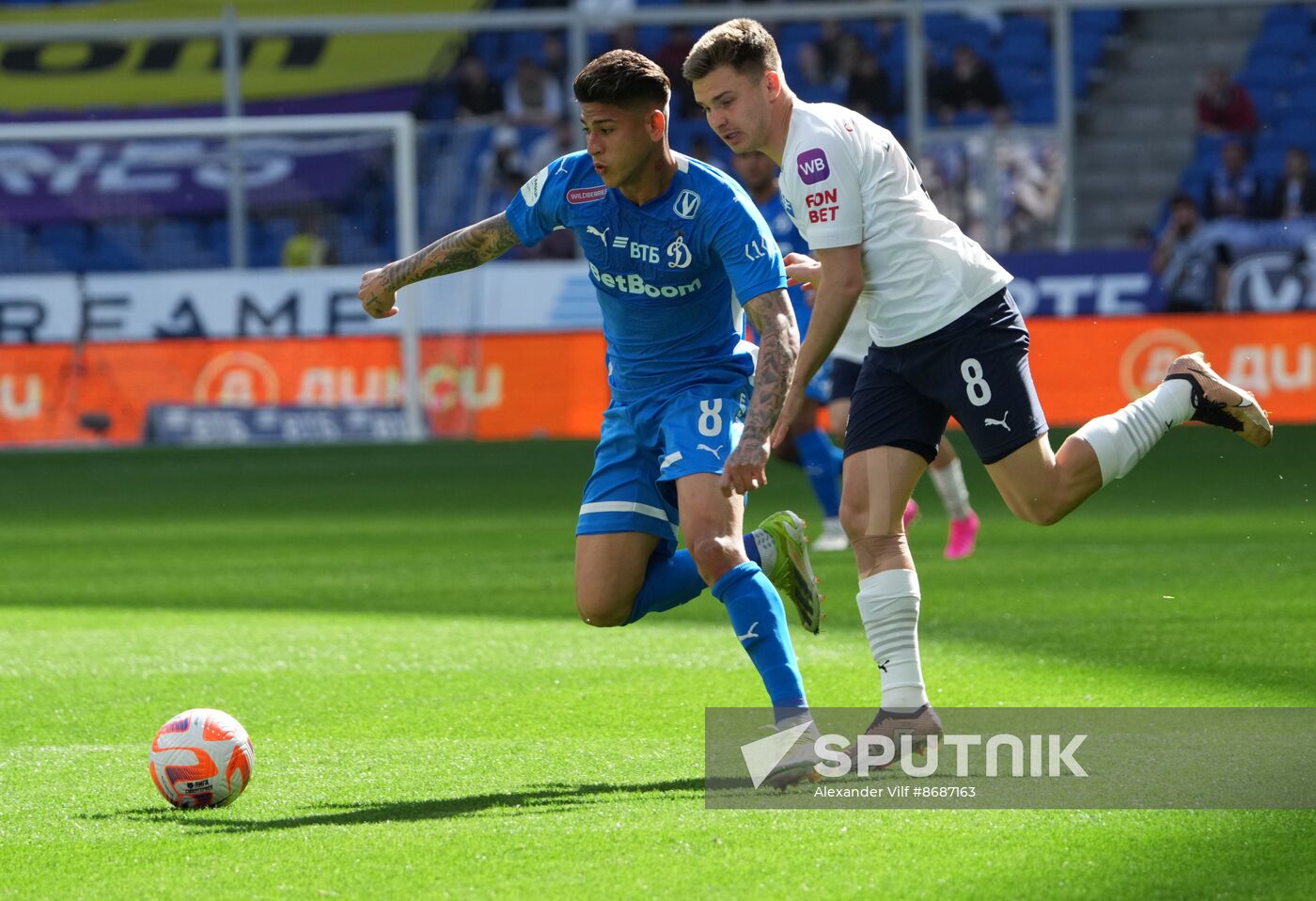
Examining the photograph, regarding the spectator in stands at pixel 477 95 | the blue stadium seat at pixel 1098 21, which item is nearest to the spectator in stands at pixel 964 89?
the blue stadium seat at pixel 1098 21

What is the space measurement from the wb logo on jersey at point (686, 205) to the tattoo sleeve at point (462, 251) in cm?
52

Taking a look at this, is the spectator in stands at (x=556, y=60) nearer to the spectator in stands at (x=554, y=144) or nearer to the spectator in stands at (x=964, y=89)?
the spectator in stands at (x=554, y=144)

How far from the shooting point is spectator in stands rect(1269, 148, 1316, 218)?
1877 cm

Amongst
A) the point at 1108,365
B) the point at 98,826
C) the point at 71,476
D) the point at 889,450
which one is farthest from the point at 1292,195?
the point at 98,826

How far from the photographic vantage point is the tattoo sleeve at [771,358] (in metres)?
4.84

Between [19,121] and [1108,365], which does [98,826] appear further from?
[19,121]

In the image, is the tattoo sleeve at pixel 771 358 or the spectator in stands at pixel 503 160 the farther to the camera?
the spectator in stands at pixel 503 160

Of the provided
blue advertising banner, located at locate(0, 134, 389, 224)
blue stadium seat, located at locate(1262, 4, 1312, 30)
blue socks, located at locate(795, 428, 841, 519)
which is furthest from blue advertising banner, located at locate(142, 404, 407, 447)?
blue stadium seat, located at locate(1262, 4, 1312, 30)

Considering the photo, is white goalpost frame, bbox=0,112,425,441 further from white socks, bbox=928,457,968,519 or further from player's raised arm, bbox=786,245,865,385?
player's raised arm, bbox=786,245,865,385

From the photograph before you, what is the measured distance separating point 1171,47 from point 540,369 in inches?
406

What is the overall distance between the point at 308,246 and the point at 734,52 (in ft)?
49.1

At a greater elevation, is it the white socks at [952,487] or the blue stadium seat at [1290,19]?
the blue stadium seat at [1290,19]

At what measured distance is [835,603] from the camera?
26.9 ft

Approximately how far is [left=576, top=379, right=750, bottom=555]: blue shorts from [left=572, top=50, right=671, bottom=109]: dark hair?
0.86m
